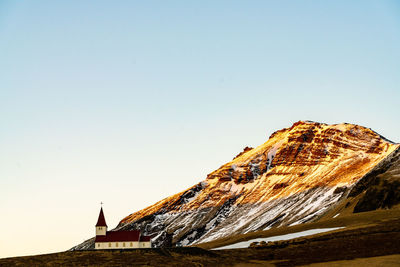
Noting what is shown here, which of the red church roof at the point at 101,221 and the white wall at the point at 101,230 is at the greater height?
the red church roof at the point at 101,221

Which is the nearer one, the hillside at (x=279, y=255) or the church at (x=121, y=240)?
the hillside at (x=279, y=255)

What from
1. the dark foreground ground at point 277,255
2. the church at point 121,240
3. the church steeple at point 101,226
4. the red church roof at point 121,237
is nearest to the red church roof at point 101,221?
the church steeple at point 101,226

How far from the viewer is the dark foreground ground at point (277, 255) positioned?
73688mm

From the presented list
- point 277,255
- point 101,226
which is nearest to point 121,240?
point 101,226

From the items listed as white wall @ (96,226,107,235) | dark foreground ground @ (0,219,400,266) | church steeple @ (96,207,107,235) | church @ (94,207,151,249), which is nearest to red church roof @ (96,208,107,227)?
church steeple @ (96,207,107,235)

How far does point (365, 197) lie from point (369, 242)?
223 feet

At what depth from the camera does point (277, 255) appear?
83062 millimetres

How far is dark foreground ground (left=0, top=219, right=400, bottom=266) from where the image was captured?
7369 centimetres

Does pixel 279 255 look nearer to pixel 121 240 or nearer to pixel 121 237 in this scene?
pixel 121 240

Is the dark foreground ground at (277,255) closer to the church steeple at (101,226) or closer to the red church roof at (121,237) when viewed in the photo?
the red church roof at (121,237)

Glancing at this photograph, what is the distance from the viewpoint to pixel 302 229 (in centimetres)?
12269

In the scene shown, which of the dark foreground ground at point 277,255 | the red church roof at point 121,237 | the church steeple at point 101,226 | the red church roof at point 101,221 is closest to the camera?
the dark foreground ground at point 277,255

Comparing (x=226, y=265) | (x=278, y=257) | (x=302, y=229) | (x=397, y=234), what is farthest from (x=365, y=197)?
(x=226, y=265)

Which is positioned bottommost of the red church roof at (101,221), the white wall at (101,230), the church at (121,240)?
the church at (121,240)
